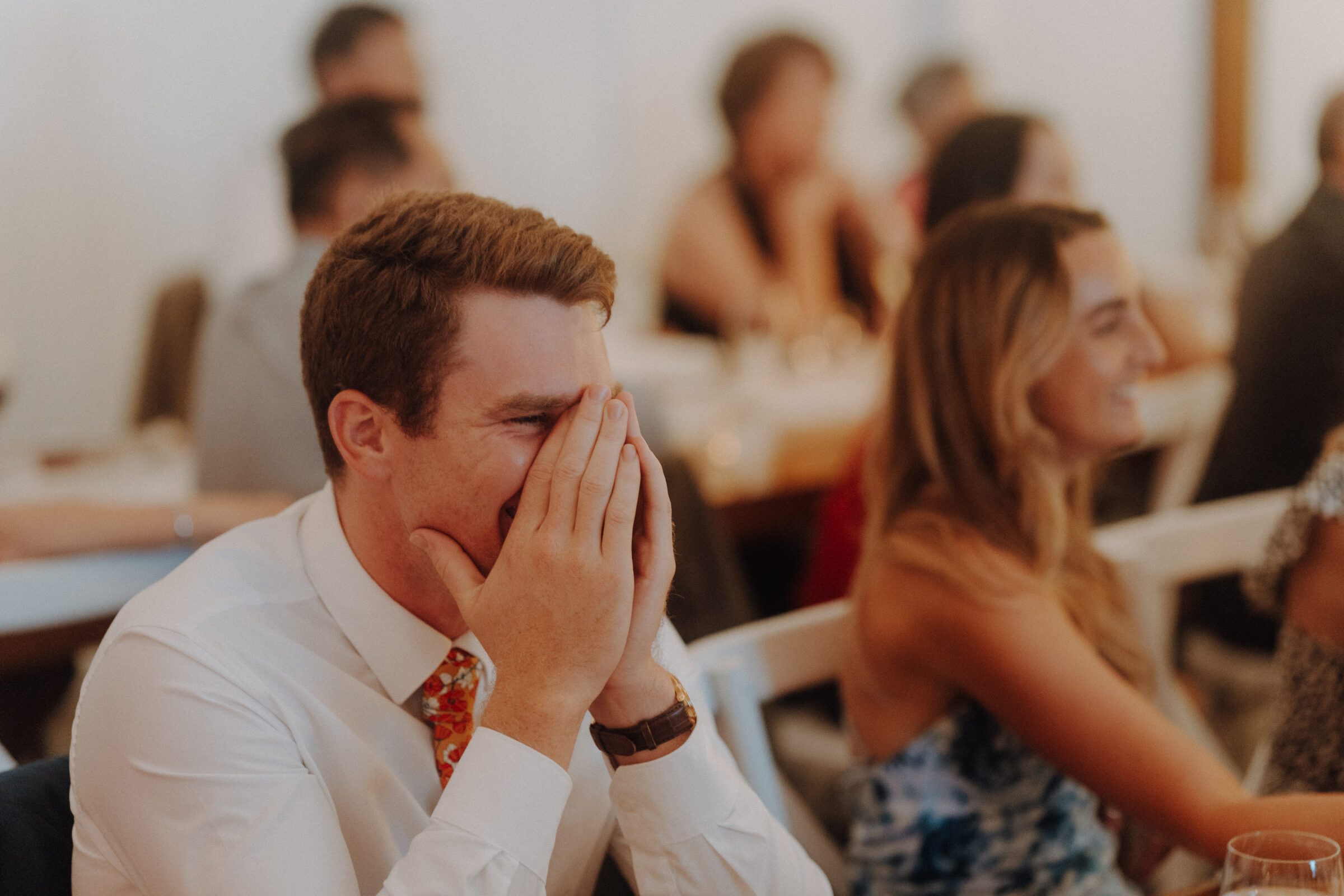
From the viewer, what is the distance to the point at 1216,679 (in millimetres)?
2621

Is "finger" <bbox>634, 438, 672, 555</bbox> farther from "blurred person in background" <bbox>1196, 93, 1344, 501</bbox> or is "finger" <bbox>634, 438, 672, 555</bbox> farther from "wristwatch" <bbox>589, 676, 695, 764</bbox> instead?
"blurred person in background" <bbox>1196, 93, 1344, 501</bbox>

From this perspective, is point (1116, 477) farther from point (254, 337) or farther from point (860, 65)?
point (860, 65)

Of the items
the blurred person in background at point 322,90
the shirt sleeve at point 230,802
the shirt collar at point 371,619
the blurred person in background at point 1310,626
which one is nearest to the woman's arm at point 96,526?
the shirt collar at point 371,619

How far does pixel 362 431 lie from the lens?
108 centimetres

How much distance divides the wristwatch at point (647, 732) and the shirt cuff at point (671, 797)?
0.5 inches

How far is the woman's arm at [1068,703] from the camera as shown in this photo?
128cm

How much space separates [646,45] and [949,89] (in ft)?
4.38

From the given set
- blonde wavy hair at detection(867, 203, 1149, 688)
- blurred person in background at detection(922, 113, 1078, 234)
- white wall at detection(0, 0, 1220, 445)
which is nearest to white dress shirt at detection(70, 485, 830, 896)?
blonde wavy hair at detection(867, 203, 1149, 688)

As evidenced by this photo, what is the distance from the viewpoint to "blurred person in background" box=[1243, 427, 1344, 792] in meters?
1.48

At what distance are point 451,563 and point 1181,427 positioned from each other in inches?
89.4

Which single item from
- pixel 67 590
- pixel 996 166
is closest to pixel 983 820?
pixel 67 590

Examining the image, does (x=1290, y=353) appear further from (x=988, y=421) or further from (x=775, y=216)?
(x=775, y=216)

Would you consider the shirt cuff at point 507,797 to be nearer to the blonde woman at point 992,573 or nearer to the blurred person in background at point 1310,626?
the blonde woman at point 992,573

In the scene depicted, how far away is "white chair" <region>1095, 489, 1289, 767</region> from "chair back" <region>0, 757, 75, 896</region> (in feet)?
4.42
